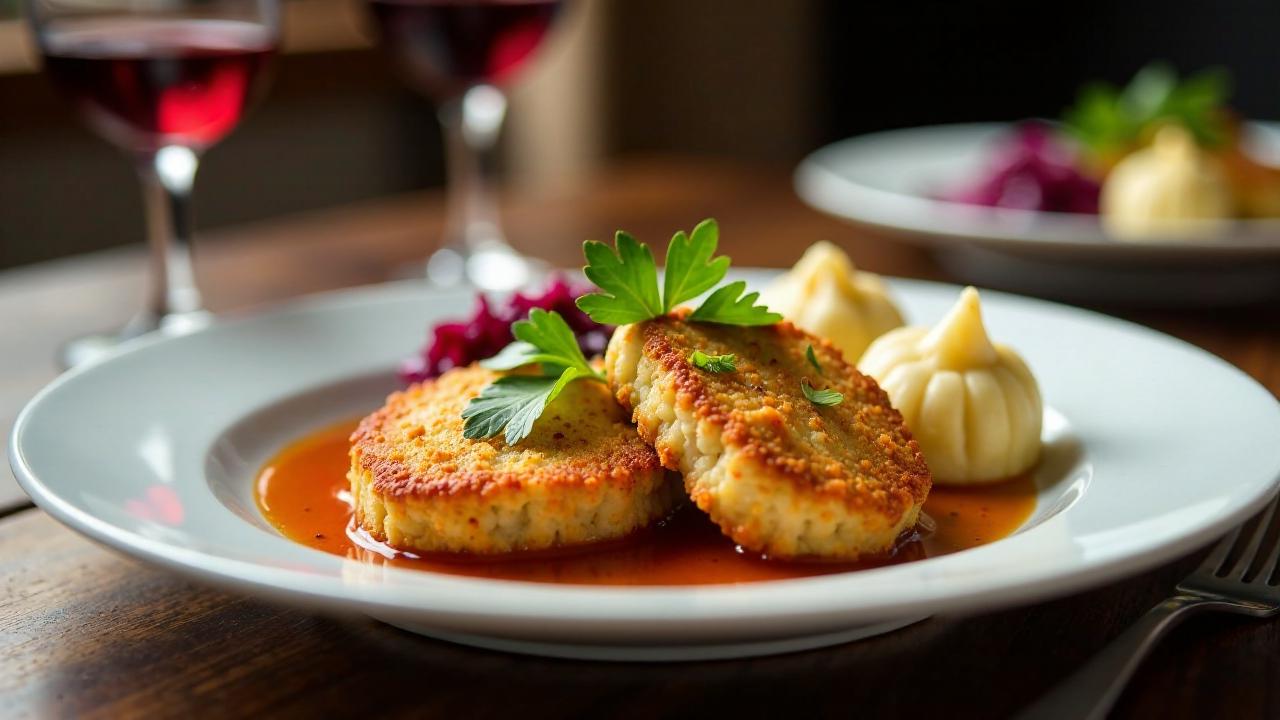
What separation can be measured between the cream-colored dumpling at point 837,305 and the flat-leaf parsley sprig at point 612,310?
1.31ft

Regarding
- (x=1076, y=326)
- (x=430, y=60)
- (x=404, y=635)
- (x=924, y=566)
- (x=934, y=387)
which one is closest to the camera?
(x=924, y=566)

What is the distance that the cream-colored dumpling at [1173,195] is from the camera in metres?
2.75

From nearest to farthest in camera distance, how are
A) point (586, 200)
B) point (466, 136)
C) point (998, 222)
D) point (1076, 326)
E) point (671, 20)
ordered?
point (1076, 326)
point (998, 222)
point (466, 136)
point (586, 200)
point (671, 20)

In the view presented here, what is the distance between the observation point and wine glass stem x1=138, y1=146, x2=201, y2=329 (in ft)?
7.75

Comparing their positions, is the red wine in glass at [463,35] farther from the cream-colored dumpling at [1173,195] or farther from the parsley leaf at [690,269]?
the parsley leaf at [690,269]

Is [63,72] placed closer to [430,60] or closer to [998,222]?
[430,60]

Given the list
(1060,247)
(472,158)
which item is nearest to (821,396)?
(1060,247)

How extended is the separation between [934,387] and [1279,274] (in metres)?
1.37

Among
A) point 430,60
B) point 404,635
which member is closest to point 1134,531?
point 404,635

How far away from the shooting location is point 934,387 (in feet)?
5.35

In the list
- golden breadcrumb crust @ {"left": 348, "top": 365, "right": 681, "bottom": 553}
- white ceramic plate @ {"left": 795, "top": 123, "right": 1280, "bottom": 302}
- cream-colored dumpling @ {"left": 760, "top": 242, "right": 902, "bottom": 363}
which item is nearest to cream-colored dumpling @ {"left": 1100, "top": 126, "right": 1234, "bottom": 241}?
white ceramic plate @ {"left": 795, "top": 123, "right": 1280, "bottom": 302}

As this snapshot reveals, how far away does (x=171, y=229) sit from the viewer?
239 cm

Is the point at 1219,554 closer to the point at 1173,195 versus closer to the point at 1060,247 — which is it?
the point at 1060,247

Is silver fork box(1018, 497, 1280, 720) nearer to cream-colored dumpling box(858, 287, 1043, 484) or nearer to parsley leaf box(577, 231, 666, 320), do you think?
cream-colored dumpling box(858, 287, 1043, 484)
